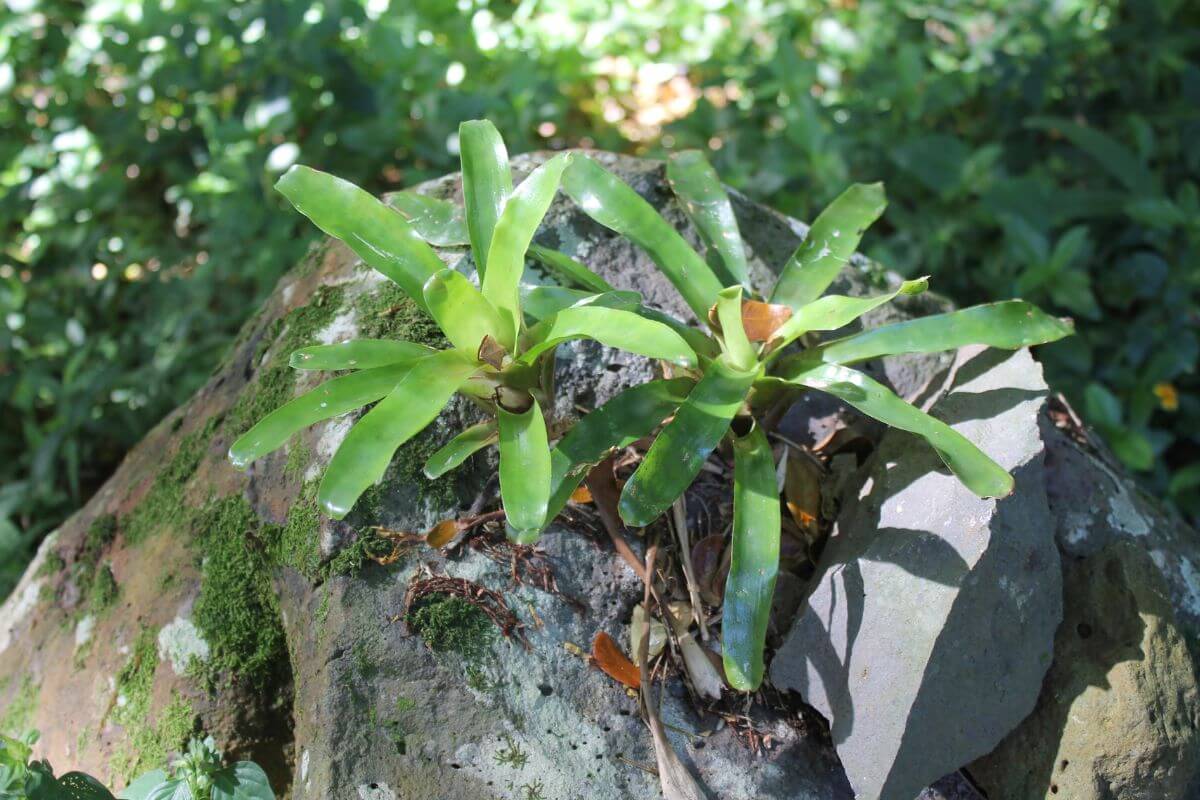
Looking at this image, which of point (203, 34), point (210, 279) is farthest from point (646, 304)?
point (203, 34)

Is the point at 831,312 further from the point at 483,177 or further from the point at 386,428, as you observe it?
the point at 386,428

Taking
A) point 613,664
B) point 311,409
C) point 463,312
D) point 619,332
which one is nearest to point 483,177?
point 463,312

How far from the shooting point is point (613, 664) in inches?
70.8

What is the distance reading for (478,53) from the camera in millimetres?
3896

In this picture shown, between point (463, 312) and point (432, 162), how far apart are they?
7.16 feet

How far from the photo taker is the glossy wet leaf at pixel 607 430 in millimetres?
1691

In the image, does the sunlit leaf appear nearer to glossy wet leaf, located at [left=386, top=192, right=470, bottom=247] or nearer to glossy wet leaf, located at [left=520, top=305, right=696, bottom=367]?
glossy wet leaf, located at [left=386, top=192, right=470, bottom=247]

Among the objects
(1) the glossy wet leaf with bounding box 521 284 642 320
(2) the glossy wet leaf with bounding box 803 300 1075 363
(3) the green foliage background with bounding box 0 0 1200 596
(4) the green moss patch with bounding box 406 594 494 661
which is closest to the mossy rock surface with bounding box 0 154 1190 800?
(4) the green moss patch with bounding box 406 594 494 661

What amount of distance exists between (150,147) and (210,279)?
62cm

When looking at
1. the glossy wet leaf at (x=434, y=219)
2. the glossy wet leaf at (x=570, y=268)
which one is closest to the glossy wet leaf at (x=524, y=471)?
the glossy wet leaf at (x=570, y=268)

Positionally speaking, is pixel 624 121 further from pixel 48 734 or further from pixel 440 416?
pixel 48 734

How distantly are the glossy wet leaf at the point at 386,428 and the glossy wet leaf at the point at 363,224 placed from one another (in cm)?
19

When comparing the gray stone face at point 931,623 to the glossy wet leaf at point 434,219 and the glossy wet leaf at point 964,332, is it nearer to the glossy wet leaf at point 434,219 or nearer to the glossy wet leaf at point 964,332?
the glossy wet leaf at point 964,332

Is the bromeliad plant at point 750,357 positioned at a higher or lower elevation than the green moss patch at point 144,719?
higher
